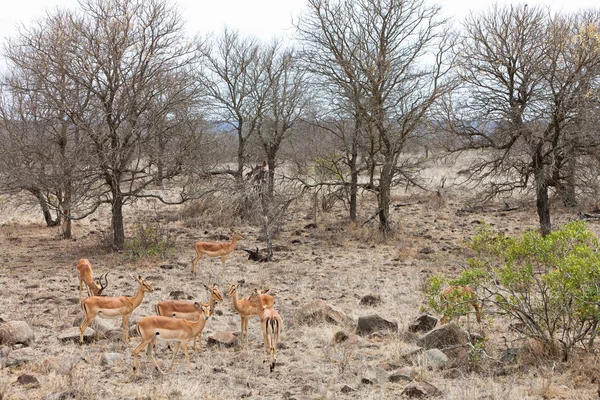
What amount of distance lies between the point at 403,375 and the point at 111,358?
437cm

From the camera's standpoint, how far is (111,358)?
28.2 ft

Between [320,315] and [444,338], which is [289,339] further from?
[444,338]

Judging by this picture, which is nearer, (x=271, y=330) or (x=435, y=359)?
(x=435, y=359)

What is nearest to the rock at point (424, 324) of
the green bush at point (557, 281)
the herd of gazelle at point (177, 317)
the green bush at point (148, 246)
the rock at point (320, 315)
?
the rock at point (320, 315)

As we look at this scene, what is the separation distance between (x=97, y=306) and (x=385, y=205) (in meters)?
14.1

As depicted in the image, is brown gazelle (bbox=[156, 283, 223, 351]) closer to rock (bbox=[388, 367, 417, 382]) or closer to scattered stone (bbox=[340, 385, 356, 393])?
scattered stone (bbox=[340, 385, 356, 393])

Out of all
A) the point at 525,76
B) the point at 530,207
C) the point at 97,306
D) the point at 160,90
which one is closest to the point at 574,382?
the point at 97,306

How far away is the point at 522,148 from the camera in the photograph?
18422 millimetres

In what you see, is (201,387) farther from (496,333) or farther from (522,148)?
(522,148)

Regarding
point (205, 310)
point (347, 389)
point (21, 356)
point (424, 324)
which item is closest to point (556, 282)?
point (424, 324)

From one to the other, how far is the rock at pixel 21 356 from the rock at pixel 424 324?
633 cm

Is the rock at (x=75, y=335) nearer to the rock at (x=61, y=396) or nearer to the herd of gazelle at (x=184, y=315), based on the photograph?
the herd of gazelle at (x=184, y=315)

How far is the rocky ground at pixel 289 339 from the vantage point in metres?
7.50

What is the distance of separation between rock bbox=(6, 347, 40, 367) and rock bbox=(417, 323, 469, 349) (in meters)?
6.06
